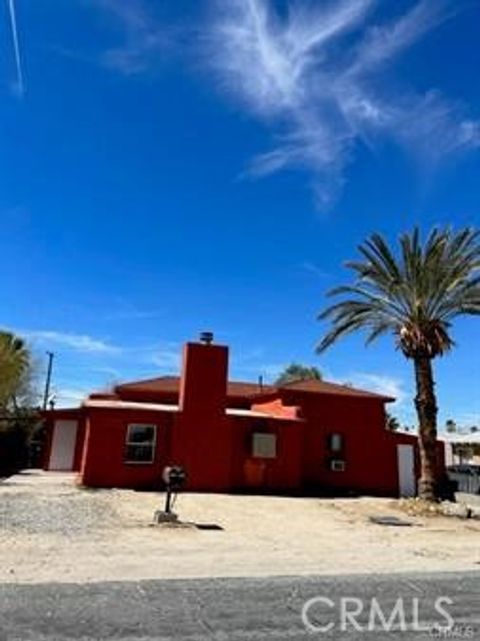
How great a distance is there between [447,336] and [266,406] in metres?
9.72

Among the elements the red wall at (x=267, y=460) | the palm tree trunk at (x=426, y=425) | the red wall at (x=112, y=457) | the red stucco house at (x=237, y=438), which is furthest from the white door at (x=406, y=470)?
the red wall at (x=112, y=457)

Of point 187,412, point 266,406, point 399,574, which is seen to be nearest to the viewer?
point 399,574

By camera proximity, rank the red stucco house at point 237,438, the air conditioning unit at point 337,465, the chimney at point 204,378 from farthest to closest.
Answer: the air conditioning unit at point 337,465
the chimney at point 204,378
the red stucco house at point 237,438

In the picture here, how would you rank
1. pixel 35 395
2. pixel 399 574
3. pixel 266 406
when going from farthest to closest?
pixel 35 395 < pixel 266 406 < pixel 399 574

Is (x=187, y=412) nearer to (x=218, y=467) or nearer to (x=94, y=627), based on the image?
(x=218, y=467)

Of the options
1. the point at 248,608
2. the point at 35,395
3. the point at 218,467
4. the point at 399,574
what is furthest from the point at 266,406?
the point at 35,395

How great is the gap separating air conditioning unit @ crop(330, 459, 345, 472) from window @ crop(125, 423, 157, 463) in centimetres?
808

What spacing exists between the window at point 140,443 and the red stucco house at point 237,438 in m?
0.04

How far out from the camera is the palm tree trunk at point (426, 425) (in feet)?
71.2

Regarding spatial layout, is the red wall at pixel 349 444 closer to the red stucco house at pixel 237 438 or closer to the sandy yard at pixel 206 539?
the red stucco house at pixel 237 438

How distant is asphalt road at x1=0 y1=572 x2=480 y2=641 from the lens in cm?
630

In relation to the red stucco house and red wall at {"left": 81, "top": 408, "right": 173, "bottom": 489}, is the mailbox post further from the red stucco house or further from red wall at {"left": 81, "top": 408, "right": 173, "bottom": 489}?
the red stucco house

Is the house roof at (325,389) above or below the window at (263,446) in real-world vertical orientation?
above

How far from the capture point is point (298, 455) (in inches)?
992
